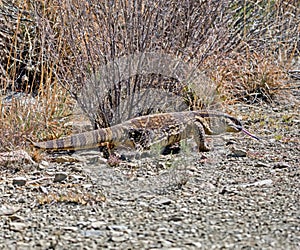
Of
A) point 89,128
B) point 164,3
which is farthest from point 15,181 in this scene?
point 164,3

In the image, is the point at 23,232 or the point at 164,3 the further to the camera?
the point at 164,3

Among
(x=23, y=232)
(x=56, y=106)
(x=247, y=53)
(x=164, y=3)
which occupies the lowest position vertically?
(x=23, y=232)

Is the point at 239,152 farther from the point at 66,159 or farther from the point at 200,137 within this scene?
the point at 66,159

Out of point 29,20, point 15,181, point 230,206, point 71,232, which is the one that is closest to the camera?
point 71,232

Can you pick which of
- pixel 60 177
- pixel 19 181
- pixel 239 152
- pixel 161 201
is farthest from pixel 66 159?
pixel 239 152

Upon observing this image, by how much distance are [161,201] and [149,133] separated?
1.68 metres

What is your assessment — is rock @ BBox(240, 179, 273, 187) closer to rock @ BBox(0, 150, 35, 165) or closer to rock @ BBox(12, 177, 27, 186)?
rock @ BBox(12, 177, 27, 186)

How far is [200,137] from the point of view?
684 cm

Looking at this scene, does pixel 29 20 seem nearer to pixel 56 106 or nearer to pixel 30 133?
pixel 56 106

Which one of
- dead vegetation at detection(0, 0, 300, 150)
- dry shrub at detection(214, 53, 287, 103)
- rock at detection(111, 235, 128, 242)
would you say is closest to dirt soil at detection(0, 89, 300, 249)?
rock at detection(111, 235, 128, 242)

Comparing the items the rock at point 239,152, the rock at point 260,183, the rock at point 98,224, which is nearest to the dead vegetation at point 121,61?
the rock at point 239,152

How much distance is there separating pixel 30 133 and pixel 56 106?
0.83m

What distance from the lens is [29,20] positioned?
9.19m

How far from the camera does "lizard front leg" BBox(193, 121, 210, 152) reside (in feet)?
22.3
